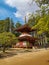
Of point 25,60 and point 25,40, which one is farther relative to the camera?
point 25,40

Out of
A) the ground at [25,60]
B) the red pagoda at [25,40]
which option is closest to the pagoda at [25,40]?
the red pagoda at [25,40]

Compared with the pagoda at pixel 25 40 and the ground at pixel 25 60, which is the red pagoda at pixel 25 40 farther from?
the ground at pixel 25 60

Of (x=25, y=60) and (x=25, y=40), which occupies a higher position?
(x=25, y=40)

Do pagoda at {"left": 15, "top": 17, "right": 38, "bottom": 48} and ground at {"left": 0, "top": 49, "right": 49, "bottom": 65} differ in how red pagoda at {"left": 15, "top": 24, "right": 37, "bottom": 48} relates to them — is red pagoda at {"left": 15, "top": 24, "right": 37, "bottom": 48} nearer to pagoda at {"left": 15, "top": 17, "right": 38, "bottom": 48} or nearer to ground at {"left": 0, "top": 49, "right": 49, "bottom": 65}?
pagoda at {"left": 15, "top": 17, "right": 38, "bottom": 48}

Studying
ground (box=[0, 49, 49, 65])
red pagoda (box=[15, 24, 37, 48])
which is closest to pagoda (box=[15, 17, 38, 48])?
red pagoda (box=[15, 24, 37, 48])

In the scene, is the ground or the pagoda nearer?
the ground

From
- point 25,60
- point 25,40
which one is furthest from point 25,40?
point 25,60

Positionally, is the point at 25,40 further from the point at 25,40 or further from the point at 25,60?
the point at 25,60

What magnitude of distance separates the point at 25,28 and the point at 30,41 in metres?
4.47

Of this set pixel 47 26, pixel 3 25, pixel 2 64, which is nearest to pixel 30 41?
pixel 3 25

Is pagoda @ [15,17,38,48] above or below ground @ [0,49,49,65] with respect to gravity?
above

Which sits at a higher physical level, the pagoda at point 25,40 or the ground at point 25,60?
the pagoda at point 25,40

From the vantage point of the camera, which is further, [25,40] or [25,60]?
[25,40]

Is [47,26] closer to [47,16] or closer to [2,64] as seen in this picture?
[47,16]
